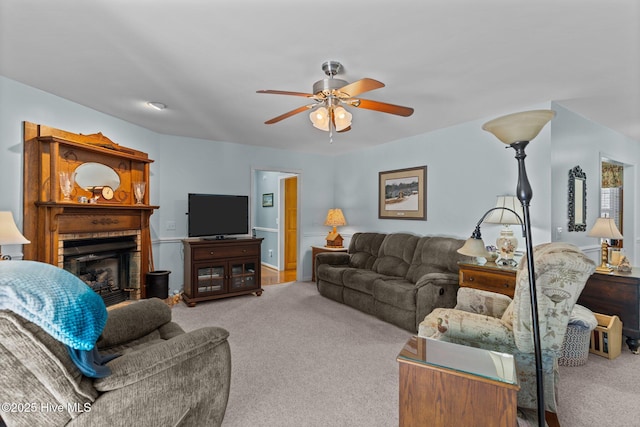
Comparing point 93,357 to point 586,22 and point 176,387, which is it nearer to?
point 176,387

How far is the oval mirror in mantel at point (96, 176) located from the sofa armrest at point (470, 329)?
3.63 m

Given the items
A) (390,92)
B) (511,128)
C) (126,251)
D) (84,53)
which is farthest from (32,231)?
(511,128)

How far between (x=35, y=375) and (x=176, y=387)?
502 millimetres

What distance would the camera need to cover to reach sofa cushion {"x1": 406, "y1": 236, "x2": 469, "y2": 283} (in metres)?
3.71

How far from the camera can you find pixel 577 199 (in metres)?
3.62

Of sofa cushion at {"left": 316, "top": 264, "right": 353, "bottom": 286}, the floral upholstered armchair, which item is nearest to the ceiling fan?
the floral upholstered armchair

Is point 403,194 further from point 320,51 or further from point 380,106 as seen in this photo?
point 320,51

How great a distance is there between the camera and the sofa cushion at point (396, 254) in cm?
425

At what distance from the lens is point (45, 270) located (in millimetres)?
1163

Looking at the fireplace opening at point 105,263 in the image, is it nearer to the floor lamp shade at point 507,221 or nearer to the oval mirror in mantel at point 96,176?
the oval mirror in mantel at point 96,176

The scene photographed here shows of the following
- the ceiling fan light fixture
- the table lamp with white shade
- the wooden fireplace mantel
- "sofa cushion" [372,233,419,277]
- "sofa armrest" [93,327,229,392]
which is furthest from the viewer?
"sofa cushion" [372,233,419,277]

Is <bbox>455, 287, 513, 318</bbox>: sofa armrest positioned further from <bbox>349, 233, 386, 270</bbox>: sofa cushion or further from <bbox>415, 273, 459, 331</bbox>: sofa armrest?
<bbox>349, 233, 386, 270</bbox>: sofa cushion

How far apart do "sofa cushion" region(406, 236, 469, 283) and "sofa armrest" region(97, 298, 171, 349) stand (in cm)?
283

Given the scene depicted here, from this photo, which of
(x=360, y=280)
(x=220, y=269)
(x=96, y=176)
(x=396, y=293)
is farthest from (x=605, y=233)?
(x=96, y=176)
